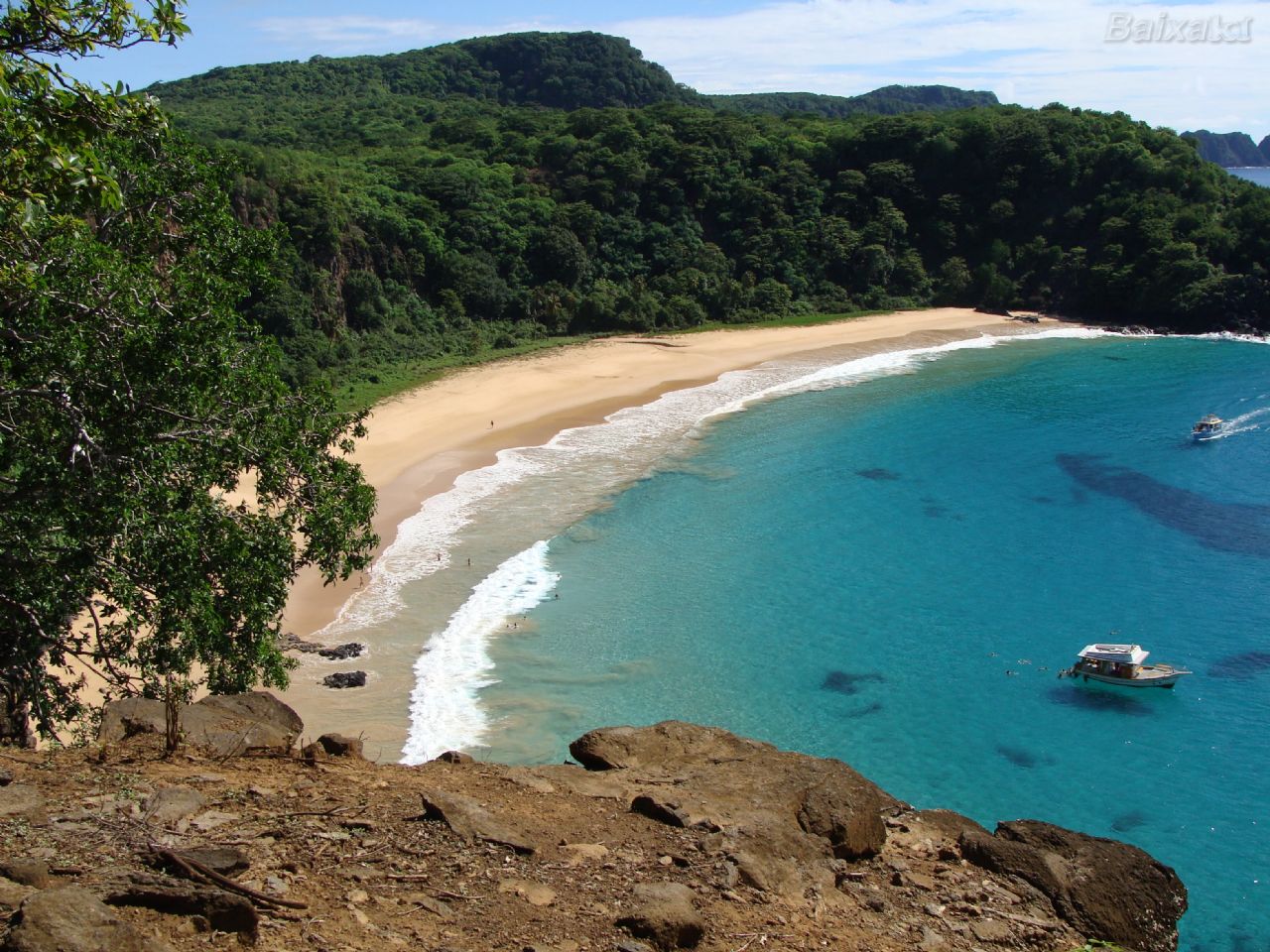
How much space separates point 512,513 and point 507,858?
25.1m

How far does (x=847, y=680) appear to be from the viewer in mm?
24016

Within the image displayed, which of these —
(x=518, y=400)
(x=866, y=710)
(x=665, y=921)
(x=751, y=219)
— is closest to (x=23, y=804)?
(x=665, y=921)

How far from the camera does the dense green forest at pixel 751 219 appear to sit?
6028 centimetres

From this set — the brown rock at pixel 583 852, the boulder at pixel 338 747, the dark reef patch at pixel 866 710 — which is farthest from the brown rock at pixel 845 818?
the dark reef patch at pixel 866 710

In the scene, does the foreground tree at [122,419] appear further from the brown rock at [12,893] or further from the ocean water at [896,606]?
the ocean water at [896,606]

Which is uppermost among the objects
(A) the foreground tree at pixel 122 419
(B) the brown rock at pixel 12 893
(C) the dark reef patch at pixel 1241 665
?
(A) the foreground tree at pixel 122 419

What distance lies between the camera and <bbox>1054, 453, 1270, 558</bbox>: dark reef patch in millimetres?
32938

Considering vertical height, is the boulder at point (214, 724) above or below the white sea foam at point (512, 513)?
above

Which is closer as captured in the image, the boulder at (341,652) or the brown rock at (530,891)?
the brown rock at (530,891)

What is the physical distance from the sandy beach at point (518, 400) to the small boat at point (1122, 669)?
14821 mm

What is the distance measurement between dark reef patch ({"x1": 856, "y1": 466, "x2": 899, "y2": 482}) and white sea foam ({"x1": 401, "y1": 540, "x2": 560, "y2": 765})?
13.7 meters

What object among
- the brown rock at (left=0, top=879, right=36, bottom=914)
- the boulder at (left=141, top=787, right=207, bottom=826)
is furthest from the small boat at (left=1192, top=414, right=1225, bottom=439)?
the brown rock at (left=0, top=879, right=36, bottom=914)

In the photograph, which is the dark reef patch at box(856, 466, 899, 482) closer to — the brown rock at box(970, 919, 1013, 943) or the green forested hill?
the brown rock at box(970, 919, 1013, 943)

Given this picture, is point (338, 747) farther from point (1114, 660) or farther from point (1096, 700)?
point (1114, 660)
